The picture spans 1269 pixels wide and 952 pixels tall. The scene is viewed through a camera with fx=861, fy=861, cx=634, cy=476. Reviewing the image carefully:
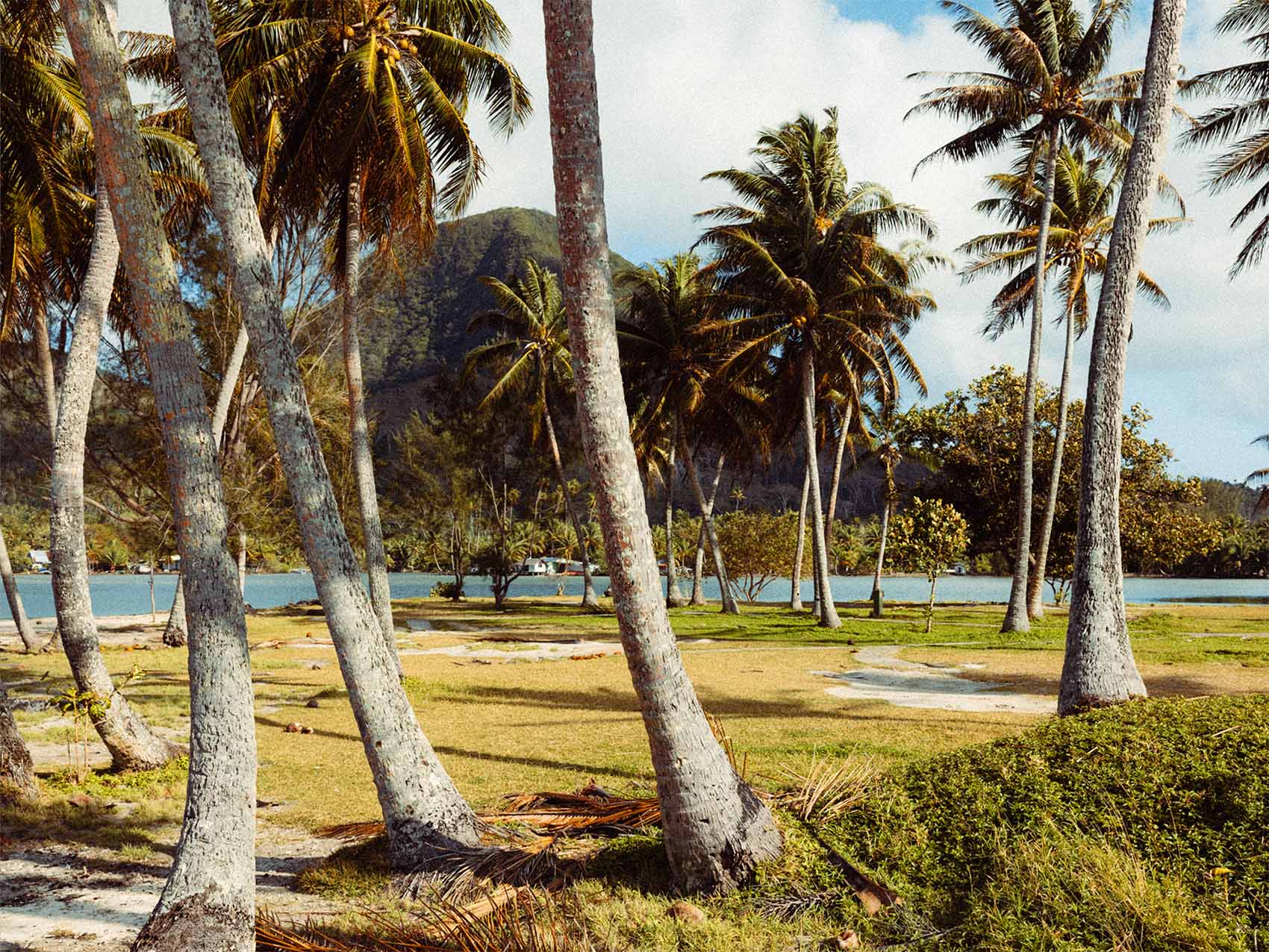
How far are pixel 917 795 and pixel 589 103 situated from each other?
3850 millimetres

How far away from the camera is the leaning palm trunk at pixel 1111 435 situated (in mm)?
7066

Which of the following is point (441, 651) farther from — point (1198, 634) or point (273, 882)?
point (1198, 634)

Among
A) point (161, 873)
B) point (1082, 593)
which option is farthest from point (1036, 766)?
point (161, 873)

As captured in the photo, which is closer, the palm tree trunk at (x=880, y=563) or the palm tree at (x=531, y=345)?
the palm tree trunk at (x=880, y=563)

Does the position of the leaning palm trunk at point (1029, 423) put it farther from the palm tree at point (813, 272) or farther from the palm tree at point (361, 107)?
the palm tree at point (361, 107)

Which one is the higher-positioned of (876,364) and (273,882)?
(876,364)

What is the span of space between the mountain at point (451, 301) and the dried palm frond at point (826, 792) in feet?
189

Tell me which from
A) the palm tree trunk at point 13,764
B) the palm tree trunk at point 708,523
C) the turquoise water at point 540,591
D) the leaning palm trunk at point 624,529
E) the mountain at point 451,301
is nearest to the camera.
A: the leaning palm trunk at point 624,529

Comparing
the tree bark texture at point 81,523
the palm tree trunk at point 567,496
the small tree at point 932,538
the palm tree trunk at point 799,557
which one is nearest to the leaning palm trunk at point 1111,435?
the tree bark texture at point 81,523

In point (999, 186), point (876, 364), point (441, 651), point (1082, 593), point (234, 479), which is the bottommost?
point (441, 651)

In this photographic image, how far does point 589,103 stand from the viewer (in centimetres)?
418

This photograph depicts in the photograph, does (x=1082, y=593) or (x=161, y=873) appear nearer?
(x=161, y=873)

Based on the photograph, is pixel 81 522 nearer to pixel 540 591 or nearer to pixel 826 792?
pixel 826 792

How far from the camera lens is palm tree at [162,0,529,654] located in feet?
34.3
